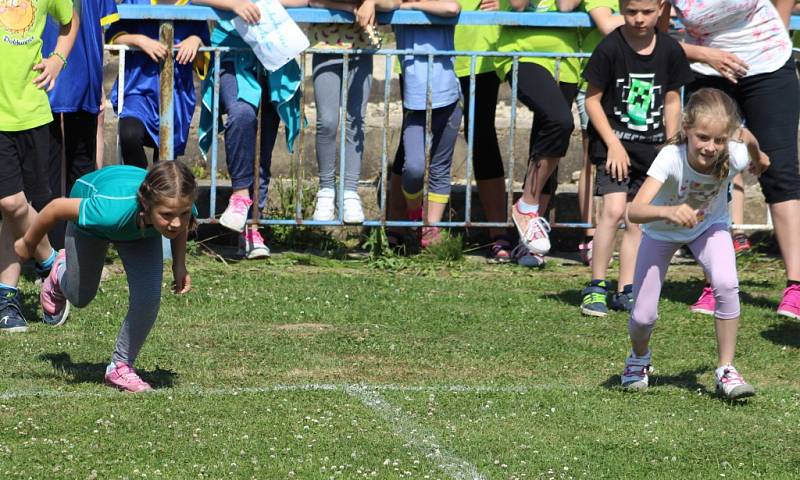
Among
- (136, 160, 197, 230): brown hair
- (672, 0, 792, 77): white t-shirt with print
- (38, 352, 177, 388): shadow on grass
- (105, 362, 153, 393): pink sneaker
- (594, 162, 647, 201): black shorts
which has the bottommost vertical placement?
(38, 352, 177, 388): shadow on grass

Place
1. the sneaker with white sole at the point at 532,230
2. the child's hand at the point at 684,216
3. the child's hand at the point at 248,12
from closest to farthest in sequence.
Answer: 1. the child's hand at the point at 684,216
2. the child's hand at the point at 248,12
3. the sneaker with white sole at the point at 532,230

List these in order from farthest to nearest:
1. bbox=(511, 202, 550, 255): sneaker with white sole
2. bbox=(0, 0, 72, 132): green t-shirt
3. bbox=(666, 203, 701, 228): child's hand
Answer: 1. bbox=(511, 202, 550, 255): sneaker with white sole
2. bbox=(0, 0, 72, 132): green t-shirt
3. bbox=(666, 203, 701, 228): child's hand

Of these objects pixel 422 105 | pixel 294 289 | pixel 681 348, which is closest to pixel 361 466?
pixel 681 348

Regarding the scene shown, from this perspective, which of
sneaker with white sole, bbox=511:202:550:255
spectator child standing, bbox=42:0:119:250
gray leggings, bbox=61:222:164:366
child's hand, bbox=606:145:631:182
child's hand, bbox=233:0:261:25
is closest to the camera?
gray leggings, bbox=61:222:164:366

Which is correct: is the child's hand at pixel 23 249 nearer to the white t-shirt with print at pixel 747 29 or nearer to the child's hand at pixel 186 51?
the child's hand at pixel 186 51

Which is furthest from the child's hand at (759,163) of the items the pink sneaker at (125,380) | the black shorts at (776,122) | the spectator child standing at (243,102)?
the spectator child standing at (243,102)

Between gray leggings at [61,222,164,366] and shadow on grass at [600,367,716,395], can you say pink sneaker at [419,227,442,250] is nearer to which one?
shadow on grass at [600,367,716,395]

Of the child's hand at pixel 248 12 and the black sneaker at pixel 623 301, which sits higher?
the child's hand at pixel 248 12

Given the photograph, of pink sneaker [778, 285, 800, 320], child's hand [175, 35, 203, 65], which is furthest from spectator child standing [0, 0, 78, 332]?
pink sneaker [778, 285, 800, 320]

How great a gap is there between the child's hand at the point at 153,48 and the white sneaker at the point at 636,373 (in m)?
4.11

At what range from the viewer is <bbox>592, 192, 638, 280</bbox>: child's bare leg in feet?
26.5

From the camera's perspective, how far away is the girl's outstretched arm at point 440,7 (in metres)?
9.11

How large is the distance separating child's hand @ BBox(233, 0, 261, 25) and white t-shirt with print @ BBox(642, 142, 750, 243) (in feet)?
11.6

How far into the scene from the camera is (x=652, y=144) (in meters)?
8.18
